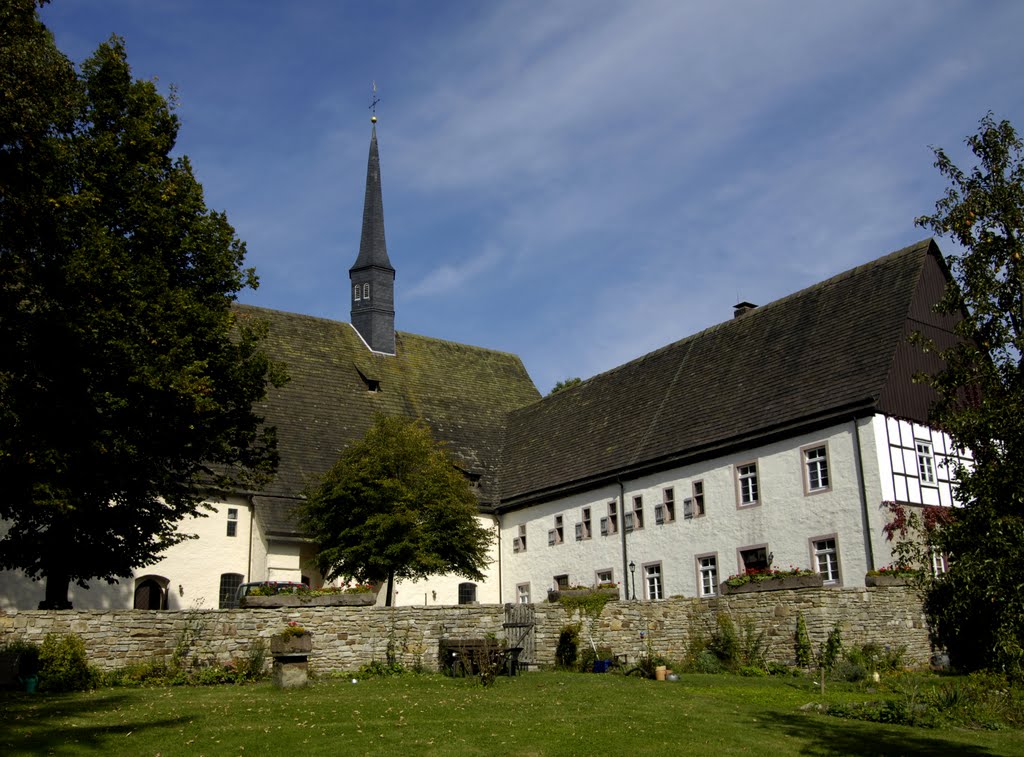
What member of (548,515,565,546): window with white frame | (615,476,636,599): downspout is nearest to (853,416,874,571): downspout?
(615,476,636,599): downspout

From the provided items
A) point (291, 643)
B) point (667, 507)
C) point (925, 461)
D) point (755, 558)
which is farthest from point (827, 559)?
point (291, 643)

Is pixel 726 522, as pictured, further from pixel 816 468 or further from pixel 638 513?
pixel 638 513

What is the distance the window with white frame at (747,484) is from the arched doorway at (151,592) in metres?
18.0

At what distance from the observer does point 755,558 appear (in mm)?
28062

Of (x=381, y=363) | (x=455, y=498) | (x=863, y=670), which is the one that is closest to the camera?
(x=863, y=670)

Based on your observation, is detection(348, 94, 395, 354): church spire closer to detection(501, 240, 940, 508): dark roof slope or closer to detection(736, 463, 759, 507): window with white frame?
detection(501, 240, 940, 508): dark roof slope

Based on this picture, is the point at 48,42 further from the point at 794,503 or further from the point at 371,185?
the point at 371,185

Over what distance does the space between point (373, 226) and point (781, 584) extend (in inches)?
1171

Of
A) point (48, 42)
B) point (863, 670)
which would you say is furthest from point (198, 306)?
point (863, 670)

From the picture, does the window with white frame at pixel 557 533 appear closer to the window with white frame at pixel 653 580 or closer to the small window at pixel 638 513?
the small window at pixel 638 513

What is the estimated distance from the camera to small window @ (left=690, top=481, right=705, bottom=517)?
30.1m

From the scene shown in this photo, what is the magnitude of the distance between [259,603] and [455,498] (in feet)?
32.7

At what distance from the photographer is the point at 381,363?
142 ft

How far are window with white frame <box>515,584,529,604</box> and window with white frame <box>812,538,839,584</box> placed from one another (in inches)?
527
